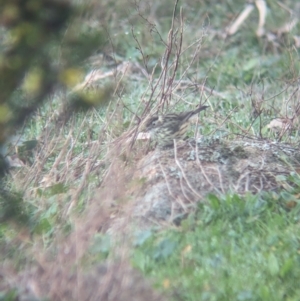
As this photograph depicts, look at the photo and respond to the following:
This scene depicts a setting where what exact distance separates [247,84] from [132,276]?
5.89 m

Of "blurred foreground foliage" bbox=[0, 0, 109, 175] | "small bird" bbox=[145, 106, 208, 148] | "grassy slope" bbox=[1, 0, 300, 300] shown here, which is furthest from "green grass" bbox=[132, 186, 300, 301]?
"blurred foreground foliage" bbox=[0, 0, 109, 175]

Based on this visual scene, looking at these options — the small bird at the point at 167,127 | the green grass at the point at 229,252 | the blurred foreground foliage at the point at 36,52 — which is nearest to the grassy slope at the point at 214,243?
the green grass at the point at 229,252

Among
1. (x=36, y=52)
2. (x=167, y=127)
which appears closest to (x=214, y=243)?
(x=167, y=127)

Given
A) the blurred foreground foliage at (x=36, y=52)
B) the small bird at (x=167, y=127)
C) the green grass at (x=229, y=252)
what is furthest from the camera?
the small bird at (x=167, y=127)

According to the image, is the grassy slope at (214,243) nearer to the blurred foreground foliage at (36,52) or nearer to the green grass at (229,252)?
the green grass at (229,252)

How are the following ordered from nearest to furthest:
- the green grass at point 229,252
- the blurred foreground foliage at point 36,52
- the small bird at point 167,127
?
the blurred foreground foliage at point 36,52
the green grass at point 229,252
the small bird at point 167,127

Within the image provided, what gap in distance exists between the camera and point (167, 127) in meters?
6.55

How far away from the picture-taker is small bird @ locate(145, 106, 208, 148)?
654cm

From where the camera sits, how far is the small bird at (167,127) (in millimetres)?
6543

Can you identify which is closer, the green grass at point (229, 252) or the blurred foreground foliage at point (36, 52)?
the blurred foreground foliage at point (36, 52)

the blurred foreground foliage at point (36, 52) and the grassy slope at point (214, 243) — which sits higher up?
the blurred foreground foliage at point (36, 52)

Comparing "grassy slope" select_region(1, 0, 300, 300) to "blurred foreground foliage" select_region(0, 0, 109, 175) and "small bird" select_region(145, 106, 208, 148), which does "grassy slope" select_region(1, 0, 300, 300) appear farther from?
"blurred foreground foliage" select_region(0, 0, 109, 175)

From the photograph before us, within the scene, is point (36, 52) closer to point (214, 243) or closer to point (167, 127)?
point (214, 243)

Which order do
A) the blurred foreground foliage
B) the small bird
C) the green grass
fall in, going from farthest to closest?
1. the small bird
2. the green grass
3. the blurred foreground foliage
